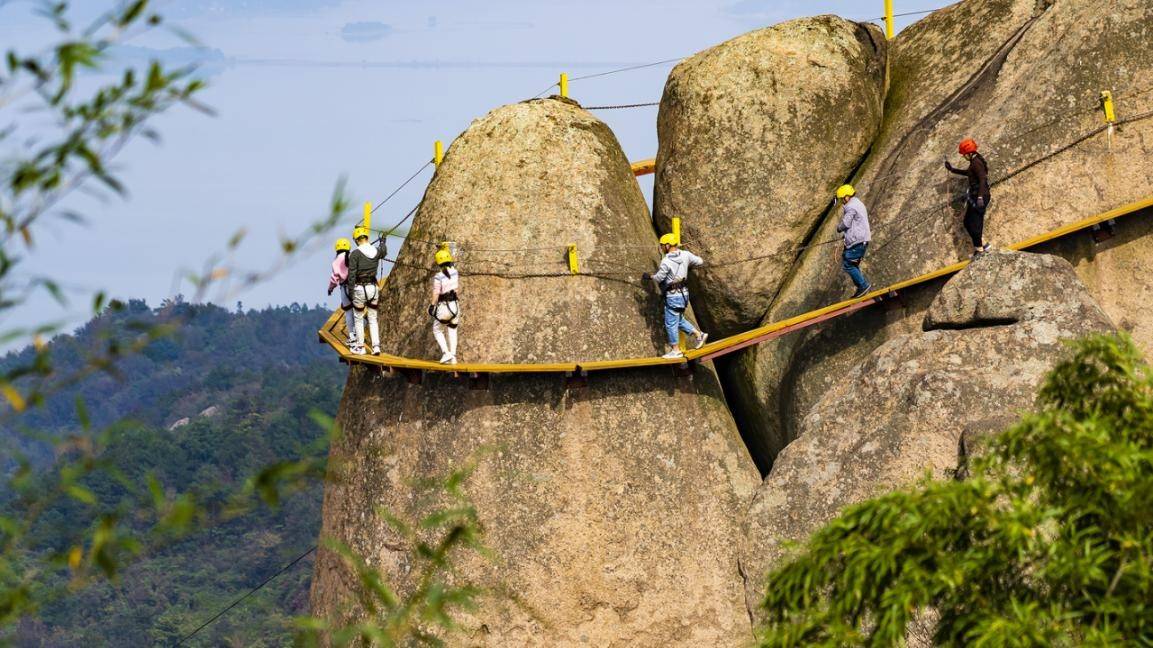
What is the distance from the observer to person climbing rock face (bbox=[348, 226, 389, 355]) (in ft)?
66.1

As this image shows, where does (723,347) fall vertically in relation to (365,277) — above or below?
below

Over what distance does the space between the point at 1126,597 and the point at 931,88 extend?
1395 cm

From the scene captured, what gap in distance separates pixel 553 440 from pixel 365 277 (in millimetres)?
3139

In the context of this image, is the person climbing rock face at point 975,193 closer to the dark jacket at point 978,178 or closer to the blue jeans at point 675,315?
the dark jacket at point 978,178

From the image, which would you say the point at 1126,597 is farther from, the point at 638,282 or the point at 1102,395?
the point at 638,282

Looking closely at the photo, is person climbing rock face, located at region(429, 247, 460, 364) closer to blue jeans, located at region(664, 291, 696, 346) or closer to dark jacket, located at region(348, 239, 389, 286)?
dark jacket, located at region(348, 239, 389, 286)

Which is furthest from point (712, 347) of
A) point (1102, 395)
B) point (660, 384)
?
point (1102, 395)

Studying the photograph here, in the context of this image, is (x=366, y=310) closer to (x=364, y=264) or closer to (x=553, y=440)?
(x=364, y=264)

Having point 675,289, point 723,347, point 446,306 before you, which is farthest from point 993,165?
point 446,306

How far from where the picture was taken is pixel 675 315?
20297 millimetres

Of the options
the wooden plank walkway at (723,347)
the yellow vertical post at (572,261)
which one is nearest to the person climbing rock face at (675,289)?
the wooden plank walkway at (723,347)

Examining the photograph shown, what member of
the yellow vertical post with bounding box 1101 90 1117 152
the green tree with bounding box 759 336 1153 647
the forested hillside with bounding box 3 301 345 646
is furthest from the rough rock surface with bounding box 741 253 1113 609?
the forested hillside with bounding box 3 301 345 646

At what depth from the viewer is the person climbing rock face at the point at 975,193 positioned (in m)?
19.3

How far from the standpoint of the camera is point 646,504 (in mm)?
20094
